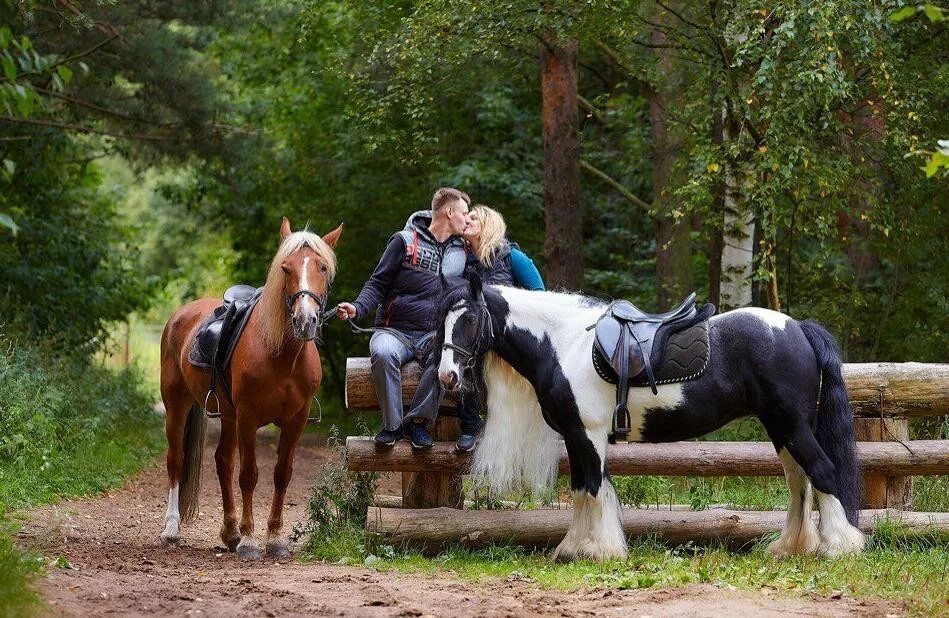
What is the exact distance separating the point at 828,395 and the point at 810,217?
4.19 metres

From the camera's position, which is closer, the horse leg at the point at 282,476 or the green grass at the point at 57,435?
the horse leg at the point at 282,476

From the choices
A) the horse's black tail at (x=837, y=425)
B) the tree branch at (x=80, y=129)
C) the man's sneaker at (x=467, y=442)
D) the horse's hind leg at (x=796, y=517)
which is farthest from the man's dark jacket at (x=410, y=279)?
the tree branch at (x=80, y=129)

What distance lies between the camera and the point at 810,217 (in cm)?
1066

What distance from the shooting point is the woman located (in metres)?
7.45

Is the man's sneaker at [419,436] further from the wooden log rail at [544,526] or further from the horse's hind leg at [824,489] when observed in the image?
the horse's hind leg at [824,489]

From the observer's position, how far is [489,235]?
7430 mm

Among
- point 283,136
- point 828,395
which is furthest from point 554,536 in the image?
point 283,136

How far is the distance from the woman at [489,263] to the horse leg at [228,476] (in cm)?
174

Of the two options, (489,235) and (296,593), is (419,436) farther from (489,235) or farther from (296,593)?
(296,593)

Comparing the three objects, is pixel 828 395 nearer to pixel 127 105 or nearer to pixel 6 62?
pixel 6 62

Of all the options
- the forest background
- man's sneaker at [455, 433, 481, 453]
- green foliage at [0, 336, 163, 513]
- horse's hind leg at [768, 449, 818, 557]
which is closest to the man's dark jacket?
man's sneaker at [455, 433, 481, 453]

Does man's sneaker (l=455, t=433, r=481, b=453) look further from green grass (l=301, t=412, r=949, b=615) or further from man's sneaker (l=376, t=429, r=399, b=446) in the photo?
green grass (l=301, t=412, r=949, b=615)

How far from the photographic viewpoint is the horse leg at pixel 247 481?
7.55m

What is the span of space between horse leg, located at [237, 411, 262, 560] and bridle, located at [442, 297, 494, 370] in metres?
1.65
